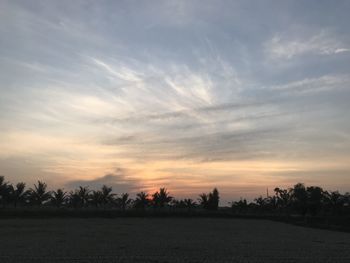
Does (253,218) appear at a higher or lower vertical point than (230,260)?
higher

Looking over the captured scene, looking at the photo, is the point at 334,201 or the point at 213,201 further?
the point at 213,201

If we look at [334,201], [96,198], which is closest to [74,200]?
[96,198]

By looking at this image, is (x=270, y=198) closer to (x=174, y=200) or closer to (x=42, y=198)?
(x=174, y=200)

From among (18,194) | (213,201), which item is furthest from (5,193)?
(213,201)

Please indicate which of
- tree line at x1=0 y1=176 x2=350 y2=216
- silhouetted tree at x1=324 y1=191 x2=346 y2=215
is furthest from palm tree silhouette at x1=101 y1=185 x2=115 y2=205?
silhouetted tree at x1=324 y1=191 x2=346 y2=215

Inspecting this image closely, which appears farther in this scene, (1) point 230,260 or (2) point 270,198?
(2) point 270,198

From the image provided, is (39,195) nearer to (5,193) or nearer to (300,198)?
(5,193)

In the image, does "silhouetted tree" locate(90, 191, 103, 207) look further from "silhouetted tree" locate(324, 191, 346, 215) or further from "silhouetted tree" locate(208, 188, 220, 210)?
"silhouetted tree" locate(324, 191, 346, 215)

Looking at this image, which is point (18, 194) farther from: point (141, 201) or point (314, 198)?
point (314, 198)

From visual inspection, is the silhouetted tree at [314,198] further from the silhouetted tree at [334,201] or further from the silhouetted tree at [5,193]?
the silhouetted tree at [5,193]

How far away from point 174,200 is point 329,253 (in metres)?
61.2

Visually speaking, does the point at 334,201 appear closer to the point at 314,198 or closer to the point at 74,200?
the point at 314,198

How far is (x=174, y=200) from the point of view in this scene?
275ft

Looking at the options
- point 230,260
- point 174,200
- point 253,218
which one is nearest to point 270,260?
point 230,260
